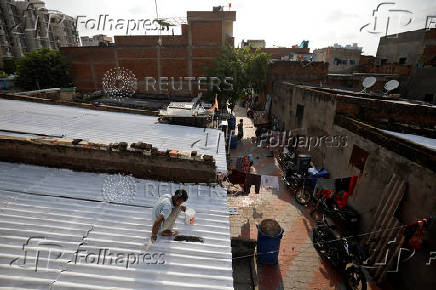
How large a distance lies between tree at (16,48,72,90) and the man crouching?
29195 millimetres

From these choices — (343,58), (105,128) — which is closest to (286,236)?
(105,128)

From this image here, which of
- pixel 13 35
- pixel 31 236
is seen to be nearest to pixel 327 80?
pixel 31 236

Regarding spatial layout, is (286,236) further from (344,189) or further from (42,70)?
(42,70)

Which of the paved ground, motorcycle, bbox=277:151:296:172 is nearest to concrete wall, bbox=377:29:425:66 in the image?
motorcycle, bbox=277:151:296:172

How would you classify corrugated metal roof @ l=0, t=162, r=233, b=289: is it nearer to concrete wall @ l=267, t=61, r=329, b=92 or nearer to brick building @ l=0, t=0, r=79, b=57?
concrete wall @ l=267, t=61, r=329, b=92

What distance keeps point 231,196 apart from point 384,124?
25.0 ft

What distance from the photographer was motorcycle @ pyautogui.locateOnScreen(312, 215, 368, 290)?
6.38 metres

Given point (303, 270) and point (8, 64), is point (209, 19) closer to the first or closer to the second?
point (303, 270)

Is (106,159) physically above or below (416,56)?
below

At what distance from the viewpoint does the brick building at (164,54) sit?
78.8 ft

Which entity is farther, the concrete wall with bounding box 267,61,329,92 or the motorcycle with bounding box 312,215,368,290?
the concrete wall with bounding box 267,61,329,92

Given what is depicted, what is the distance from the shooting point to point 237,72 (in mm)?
20141

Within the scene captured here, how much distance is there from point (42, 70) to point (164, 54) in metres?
13.9

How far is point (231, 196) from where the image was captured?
37.3ft
